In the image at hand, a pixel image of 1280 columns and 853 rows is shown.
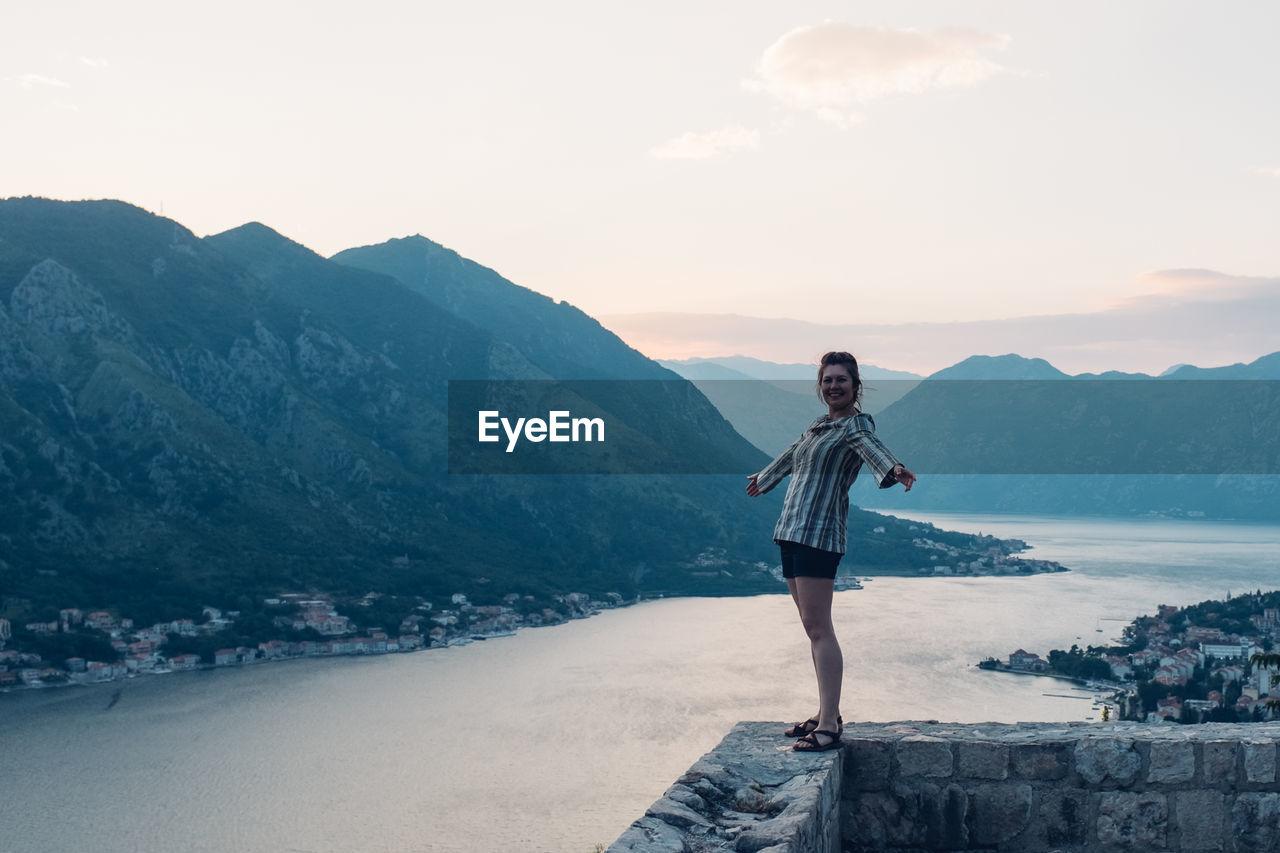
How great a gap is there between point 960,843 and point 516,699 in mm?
53827

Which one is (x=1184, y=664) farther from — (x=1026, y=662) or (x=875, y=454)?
(x=875, y=454)

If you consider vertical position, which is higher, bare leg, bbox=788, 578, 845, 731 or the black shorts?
the black shorts

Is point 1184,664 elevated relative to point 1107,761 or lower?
lower

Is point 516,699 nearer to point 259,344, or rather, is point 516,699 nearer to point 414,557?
point 414,557

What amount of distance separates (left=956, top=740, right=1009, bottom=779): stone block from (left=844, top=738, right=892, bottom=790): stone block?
29 cm

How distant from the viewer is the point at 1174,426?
19488 centimetres

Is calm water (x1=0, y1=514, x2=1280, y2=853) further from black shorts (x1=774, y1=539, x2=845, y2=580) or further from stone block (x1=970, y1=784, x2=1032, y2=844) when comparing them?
black shorts (x1=774, y1=539, x2=845, y2=580)

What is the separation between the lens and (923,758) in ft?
14.8

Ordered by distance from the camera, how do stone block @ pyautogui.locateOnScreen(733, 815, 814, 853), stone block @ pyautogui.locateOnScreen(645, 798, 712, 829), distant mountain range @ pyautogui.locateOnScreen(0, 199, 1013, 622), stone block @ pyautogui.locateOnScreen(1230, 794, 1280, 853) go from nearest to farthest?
stone block @ pyautogui.locateOnScreen(733, 815, 814, 853) < stone block @ pyautogui.locateOnScreen(645, 798, 712, 829) < stone block @ pyautogui.locateOnScreen(1230, 794, 1280, 853) < distant mountain range @ pyautogui.locateOnScreen(0, 199, 1013, 622)

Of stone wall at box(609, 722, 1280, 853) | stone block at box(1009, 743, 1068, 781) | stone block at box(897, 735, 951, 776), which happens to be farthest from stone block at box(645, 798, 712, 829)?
stone block at box(1009, 743, 1068, 781)

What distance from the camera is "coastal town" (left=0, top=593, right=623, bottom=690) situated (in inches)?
2438

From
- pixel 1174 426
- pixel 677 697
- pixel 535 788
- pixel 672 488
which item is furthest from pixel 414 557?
pixel 1174 426

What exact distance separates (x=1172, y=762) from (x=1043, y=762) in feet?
1.64

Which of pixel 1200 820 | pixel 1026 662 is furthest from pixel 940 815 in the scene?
pixel 1026 662
